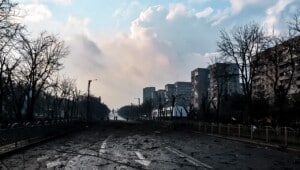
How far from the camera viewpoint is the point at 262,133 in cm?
3344

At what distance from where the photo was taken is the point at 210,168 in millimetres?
14133

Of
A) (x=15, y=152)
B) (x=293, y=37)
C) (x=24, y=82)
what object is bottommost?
(x=15, y=152)

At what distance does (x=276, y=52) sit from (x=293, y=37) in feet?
19.0

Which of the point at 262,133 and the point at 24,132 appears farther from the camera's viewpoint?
the point at 262,133

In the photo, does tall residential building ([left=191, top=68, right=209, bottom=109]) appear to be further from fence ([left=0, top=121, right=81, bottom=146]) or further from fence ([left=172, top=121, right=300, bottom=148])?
fence ([left=0, top=121, right=81, bottom=146])

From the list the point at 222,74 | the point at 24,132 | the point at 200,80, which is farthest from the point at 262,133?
the point at 200,80

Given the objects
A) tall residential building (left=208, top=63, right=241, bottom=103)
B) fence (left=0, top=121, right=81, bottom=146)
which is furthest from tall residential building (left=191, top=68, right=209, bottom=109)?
fence (left=0, top=121, right=81, bottom=146)

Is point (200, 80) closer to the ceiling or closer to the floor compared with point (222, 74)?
closer to the ceiling

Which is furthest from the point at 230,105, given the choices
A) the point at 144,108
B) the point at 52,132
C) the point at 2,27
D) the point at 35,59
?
the point at 144,108

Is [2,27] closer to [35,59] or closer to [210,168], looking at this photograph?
[210,168]

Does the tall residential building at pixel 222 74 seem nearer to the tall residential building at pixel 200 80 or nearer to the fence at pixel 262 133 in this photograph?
the fence at pixel 262 133

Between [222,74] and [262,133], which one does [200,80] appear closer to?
[222,74]

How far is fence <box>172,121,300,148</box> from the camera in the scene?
28297 millimetres

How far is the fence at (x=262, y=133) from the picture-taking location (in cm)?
2830
